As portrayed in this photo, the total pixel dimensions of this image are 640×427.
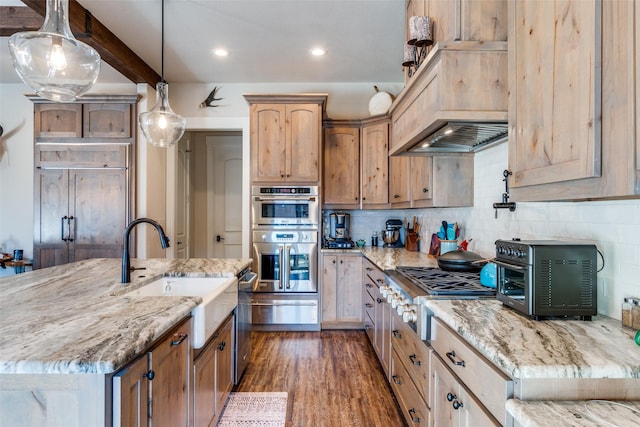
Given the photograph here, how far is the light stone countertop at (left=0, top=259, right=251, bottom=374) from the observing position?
900mm

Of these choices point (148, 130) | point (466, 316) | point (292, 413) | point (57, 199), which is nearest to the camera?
point (466, 316)

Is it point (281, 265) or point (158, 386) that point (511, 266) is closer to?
point (158, 386)

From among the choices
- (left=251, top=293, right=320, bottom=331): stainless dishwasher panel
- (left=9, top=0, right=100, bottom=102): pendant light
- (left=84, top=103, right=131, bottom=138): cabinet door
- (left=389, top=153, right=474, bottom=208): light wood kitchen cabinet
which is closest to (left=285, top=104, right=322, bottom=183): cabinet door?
(left=389, top=153, right=474, bottom=208): light wood kitchen cabinet

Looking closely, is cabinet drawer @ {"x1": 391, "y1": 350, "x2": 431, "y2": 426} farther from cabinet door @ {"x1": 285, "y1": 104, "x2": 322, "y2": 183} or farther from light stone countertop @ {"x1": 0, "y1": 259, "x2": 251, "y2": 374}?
cabinet door @ {"x1": 285, "y1": 104, "x2": 322, "y2": 183}

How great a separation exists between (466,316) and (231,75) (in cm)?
386

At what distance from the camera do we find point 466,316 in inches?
53.4

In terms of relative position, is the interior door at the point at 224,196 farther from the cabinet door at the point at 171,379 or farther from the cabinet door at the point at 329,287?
the cabinet door at the point at 171,379

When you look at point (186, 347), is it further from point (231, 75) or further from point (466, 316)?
point (231, 75)

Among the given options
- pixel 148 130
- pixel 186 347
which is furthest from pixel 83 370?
pixel 148 130

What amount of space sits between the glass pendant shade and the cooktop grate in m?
2.10

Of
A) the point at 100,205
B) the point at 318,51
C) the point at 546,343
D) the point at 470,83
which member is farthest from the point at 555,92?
the point at 100,205

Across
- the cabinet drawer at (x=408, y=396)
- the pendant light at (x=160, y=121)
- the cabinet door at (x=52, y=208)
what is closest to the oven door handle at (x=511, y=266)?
the cabinet drawer at (x=408, y=396)

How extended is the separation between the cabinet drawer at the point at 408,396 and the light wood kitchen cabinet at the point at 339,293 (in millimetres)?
1515

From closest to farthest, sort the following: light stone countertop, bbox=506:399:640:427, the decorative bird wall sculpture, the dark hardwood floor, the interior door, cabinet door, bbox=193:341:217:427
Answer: light stone countertop, bbox=506:399:640:427
cabinet door, bbox=193:341:217:427
the dark hardwood floor
the decorative bird wall sculpture
the interior door
